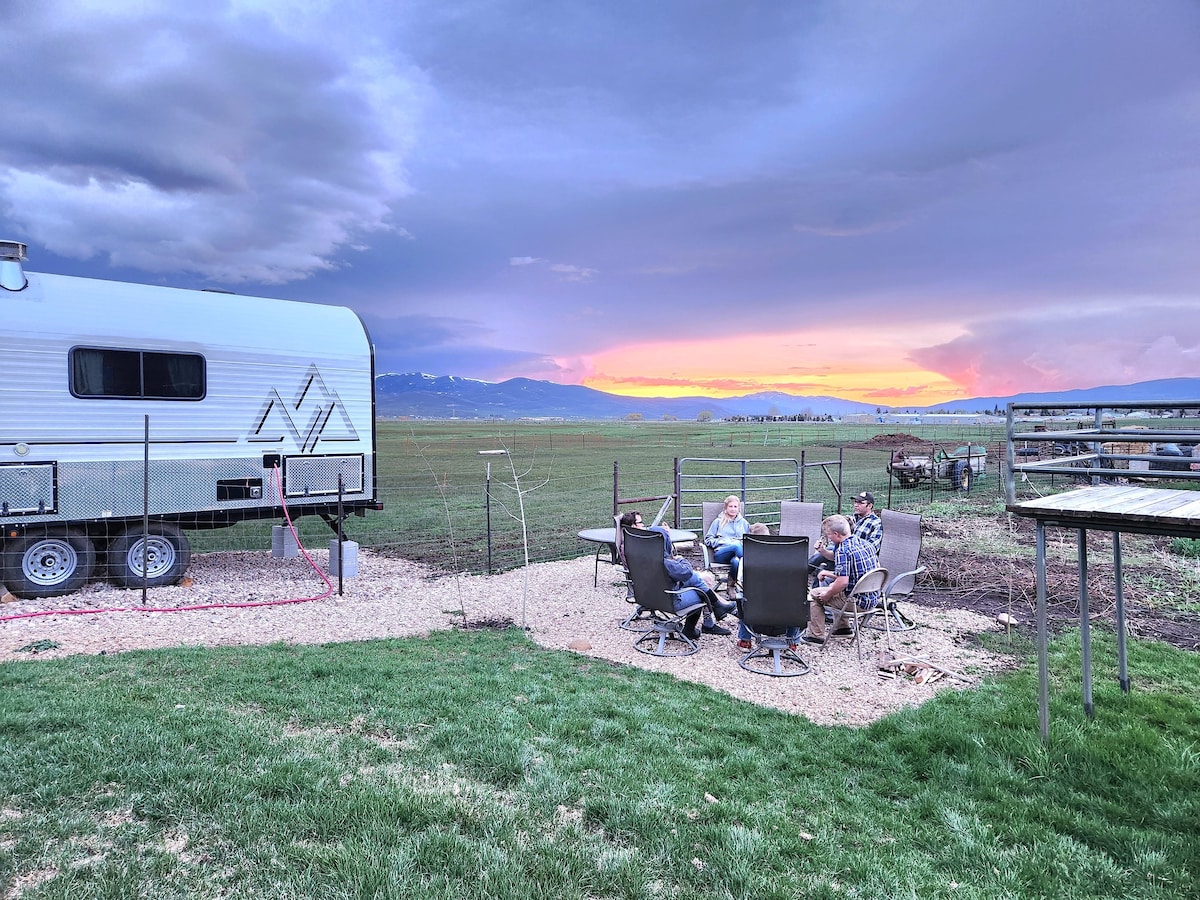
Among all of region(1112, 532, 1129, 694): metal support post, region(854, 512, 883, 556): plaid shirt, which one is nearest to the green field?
region(854, 512, 883, 556): plaid shirt

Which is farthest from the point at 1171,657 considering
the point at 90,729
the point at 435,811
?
the point at 90,729

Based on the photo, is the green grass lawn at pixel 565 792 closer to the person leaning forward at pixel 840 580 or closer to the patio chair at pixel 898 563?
the person leaning forward at pixel 840 580

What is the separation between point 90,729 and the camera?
4.02 meters

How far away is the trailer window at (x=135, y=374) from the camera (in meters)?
8.74

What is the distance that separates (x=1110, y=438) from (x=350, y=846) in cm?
409

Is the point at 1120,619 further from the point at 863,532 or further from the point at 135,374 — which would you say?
the point at 135,374

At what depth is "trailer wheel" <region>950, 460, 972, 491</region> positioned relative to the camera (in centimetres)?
2092

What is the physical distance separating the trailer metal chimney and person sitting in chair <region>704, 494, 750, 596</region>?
29.7ft

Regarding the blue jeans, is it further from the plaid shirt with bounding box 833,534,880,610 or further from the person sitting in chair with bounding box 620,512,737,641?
the plaid shirt with bounding box 833,534,880,610

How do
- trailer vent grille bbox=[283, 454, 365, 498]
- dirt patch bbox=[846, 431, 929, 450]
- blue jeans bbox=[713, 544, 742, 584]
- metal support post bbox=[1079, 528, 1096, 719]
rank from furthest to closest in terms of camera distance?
dirt patch bbox=[846, 431, 929, 450]
trailer vent grille bbox=[283, 454, 365, 498]
blue jeans bbox=[713, 544, 742, 584]
metal support post bbox=[1079, 528, 1096, 719]

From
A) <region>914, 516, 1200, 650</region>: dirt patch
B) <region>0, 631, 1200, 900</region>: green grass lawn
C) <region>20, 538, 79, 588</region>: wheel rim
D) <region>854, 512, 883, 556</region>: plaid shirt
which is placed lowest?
<region>914, 516, 1200, 650</region>: dirt patch

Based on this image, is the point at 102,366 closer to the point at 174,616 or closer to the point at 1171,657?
the point at 174,616

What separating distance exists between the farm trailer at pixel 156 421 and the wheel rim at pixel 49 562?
17 millimetres

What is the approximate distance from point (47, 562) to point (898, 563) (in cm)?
1026
